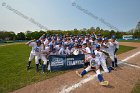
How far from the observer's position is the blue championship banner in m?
10.3

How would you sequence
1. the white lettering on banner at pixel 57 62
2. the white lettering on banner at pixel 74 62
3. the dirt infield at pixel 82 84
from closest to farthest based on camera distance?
the dirt infield at pixel 82 84 → the white lettering on banner at pixel 57 62 → the white lettering on banner at pixel 74 62

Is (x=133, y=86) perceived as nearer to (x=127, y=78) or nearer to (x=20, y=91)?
(x=127, y=78)

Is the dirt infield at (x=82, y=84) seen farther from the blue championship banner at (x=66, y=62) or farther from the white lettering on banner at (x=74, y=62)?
the white lettering on banner at (x=74, y=62)

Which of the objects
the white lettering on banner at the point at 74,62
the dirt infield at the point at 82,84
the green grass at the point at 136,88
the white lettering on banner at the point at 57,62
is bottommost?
the green grass at the point at 136,88

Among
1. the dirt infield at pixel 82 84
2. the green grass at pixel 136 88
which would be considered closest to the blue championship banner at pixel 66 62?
the dirt infield at pixel 82 84

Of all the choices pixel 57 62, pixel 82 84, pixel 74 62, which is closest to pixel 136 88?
pixel 82 84

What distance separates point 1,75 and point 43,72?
2.11m

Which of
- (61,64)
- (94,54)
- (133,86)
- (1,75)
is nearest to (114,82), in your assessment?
(133,86)

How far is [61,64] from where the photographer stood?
1051cm

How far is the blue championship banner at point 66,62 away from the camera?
1028 centimetres

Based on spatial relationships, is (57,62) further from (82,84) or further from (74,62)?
(82,84)

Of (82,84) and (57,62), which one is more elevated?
(57,62)

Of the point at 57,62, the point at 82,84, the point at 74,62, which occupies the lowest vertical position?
the point at 82,84

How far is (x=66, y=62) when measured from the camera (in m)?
10.6
